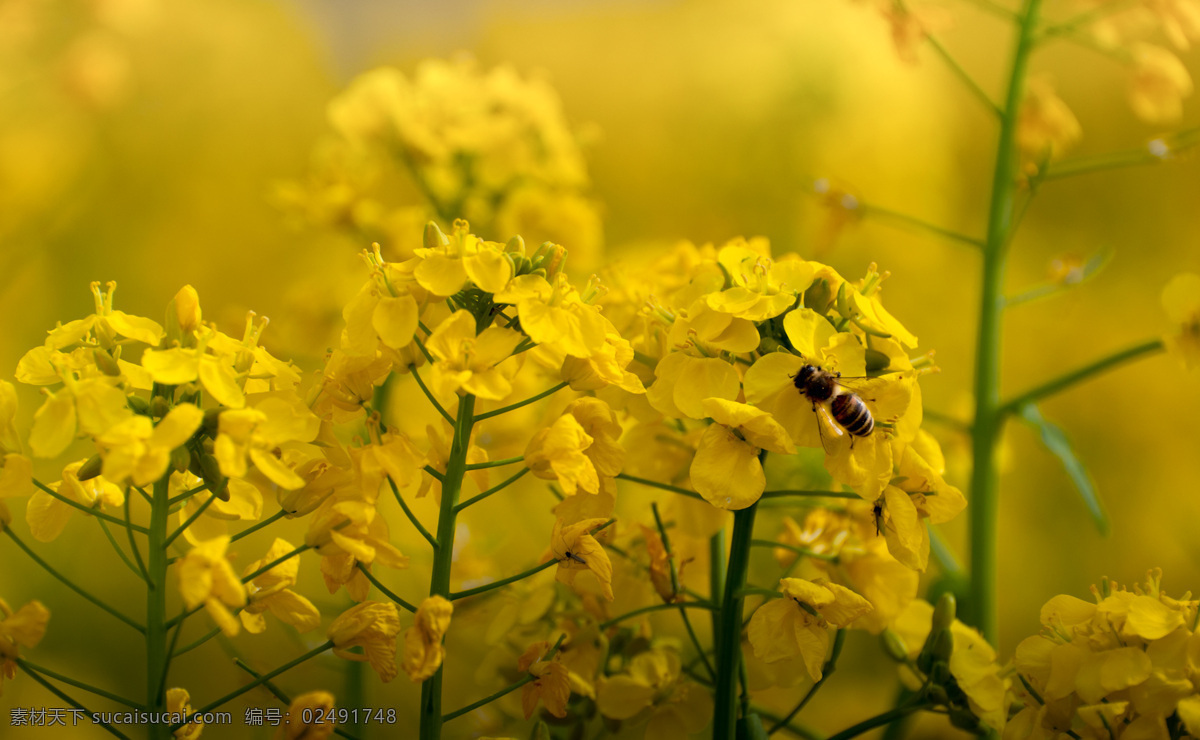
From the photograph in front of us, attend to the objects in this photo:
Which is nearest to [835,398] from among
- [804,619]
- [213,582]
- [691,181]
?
[804,619]

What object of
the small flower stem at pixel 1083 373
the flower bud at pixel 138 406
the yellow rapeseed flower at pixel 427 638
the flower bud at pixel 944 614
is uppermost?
the small flower stem at pixel 1083 373

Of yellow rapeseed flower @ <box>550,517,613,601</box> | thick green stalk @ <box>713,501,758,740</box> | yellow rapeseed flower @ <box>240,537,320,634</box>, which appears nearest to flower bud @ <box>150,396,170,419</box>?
yellow rapeseed flower @ <box>240,537,320,634</box>

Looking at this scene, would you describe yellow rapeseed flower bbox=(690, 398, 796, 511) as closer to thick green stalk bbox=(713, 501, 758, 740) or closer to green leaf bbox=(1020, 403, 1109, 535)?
thick green stalk bbox=(713, 501, 758, 740)

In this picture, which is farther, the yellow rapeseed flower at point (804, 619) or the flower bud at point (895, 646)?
the flower bud at point (895, 646)

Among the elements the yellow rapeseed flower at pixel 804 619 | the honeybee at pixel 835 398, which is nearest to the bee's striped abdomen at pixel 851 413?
A: the honeybee at pixel 835 398

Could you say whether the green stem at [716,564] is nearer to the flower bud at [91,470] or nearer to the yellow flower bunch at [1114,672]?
the yellow flower bunch at [1114,672]

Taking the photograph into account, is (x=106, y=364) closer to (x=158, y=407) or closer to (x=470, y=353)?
(x=158, y=407)

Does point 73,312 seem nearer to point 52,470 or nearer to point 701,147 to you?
point 52,470
